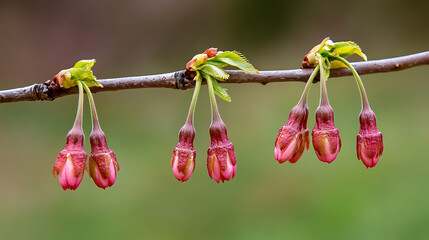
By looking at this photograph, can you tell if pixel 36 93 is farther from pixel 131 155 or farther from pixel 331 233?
pixel 131 155

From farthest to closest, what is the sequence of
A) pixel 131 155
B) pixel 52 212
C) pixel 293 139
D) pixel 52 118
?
pixel 52 118 → pixel 131 155 → pixel 52 212 → pixel 293 139

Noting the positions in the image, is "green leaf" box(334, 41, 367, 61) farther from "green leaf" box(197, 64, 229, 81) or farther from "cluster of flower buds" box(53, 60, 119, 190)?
"cluster of flower buds" box(53, 60, 119, 190)

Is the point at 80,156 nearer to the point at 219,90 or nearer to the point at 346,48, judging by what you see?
the point at 219,90

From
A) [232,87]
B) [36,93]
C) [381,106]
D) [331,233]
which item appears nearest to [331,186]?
Answer: [331,233]

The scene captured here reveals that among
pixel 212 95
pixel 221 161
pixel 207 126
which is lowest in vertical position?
pixel 221 161

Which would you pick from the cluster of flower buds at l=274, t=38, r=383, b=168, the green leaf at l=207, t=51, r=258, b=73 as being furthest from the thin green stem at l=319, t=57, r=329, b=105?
the green leaf at l=207, t=51, r=258, b=73

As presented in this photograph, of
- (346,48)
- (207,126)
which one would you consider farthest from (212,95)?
(207,126)
